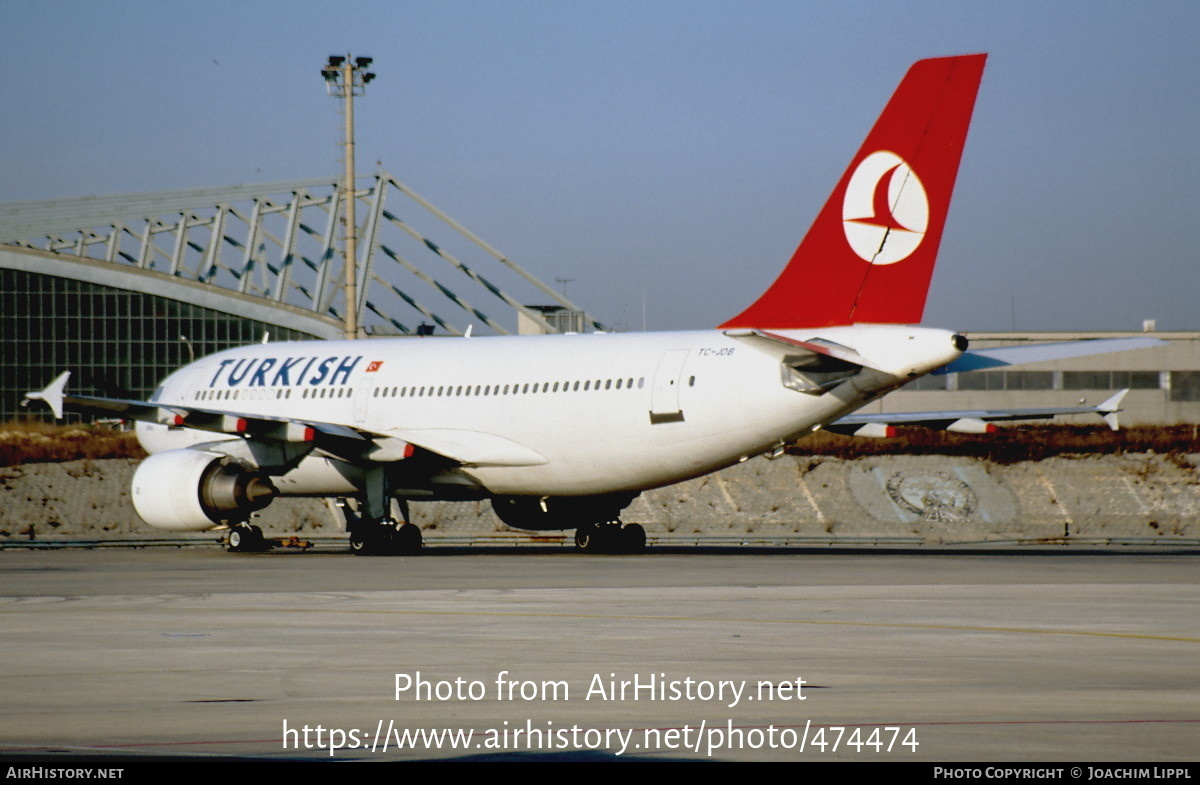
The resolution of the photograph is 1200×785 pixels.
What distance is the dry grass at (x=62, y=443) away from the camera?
46938mm

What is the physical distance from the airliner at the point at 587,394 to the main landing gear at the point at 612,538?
4cm

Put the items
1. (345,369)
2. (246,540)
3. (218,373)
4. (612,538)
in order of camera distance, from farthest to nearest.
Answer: (218,373), (345,369), (246,540), (612,538)

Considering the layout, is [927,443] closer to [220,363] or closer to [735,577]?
[220,363]

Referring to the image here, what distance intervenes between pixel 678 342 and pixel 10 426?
131 ft

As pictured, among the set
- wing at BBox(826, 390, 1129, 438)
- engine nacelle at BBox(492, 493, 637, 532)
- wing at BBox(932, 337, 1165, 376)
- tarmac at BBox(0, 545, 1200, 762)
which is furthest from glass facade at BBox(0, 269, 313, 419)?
tarmac at BBox(0, 545, 1200, 762)

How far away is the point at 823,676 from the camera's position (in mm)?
10273

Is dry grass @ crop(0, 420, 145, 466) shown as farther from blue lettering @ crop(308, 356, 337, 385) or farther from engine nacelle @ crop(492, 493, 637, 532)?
engine nacelle @ crop(492, 493, 637, 532)

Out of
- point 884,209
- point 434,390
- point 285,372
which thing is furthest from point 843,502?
point 884,209

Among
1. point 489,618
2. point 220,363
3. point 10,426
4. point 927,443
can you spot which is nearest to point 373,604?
point 489,618

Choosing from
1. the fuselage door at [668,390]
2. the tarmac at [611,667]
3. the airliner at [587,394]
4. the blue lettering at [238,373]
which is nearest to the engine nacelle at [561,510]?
the airliner at [587,394]

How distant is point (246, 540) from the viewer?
1210 inches

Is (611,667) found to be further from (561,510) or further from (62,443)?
(62,443)

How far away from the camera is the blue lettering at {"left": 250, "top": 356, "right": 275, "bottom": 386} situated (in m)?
32.7

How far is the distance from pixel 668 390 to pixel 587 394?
5.79 feet
